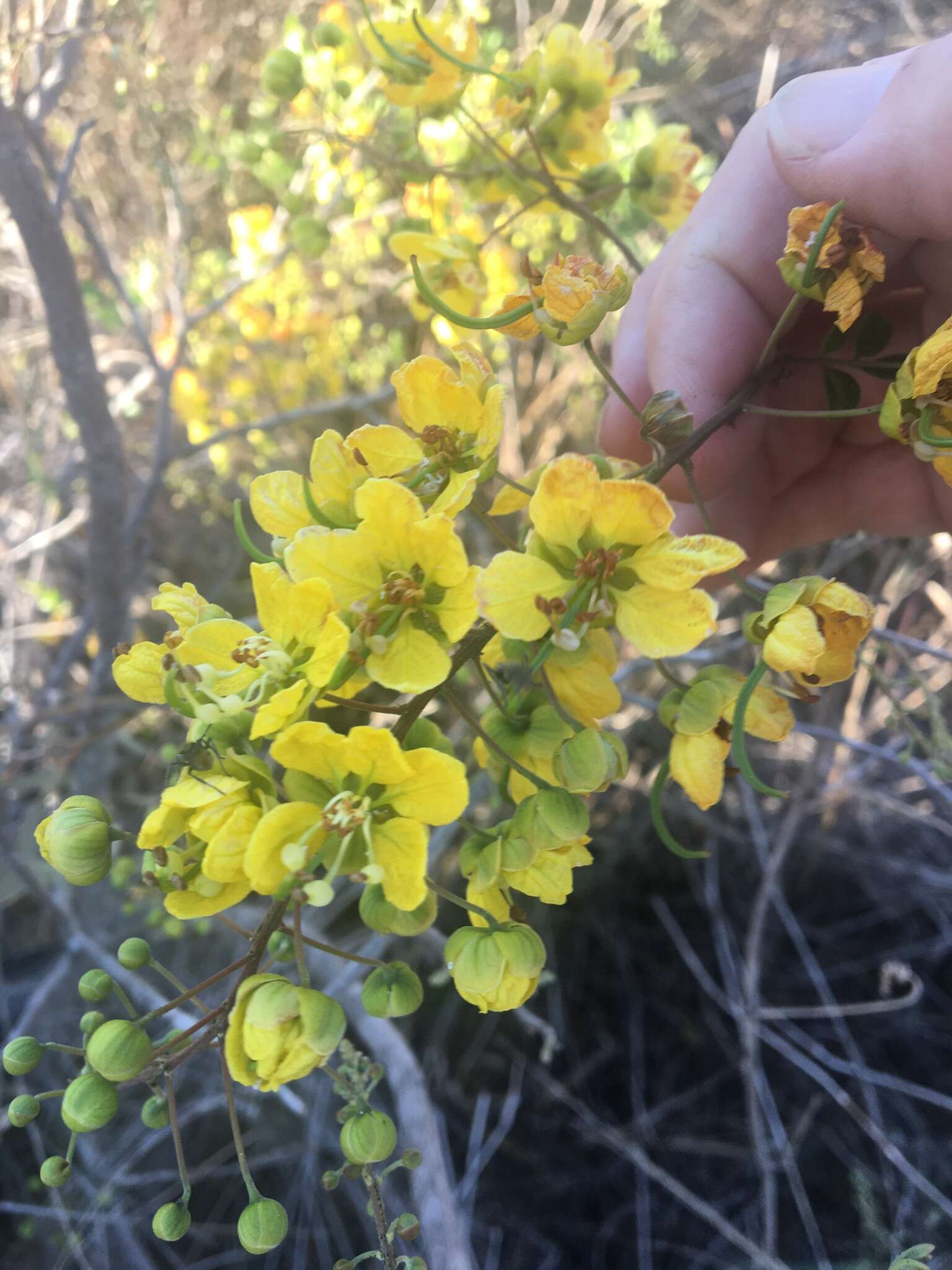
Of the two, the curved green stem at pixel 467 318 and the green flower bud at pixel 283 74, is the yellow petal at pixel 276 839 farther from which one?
the green flower bud at pixel 283 74

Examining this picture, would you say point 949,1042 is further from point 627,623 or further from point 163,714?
point 163,714

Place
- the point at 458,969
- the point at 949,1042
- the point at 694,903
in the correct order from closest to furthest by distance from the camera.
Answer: the point at 458,969 → the point at 949,1042 → the point at 694,903

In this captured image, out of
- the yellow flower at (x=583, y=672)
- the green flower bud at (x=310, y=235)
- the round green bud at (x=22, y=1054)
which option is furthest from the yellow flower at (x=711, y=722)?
the green flower bud at (x=310, y=235)

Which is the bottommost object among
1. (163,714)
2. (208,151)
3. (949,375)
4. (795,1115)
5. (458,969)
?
(795,1115)

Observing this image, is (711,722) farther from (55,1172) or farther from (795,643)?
(55,1172)

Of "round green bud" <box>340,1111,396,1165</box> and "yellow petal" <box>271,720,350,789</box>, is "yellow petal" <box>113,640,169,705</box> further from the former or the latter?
"round green bud" <box>340,1111,396,1165</box>

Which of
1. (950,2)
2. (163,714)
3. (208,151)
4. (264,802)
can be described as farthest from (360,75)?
(950,2)
